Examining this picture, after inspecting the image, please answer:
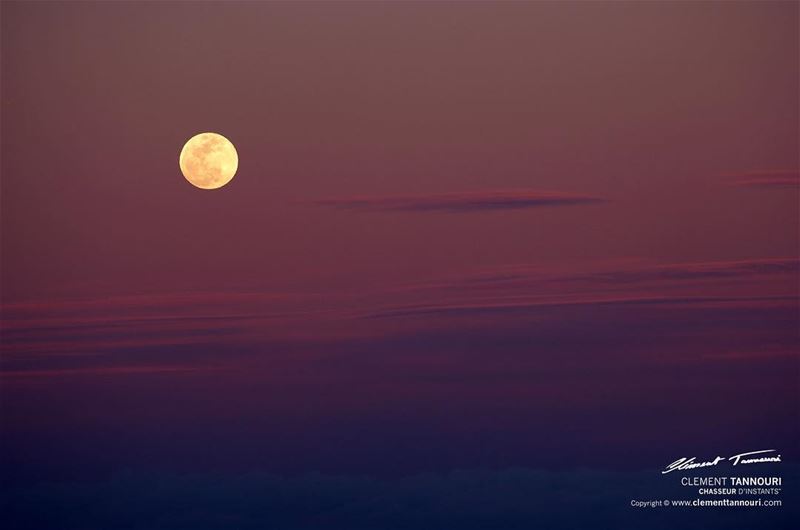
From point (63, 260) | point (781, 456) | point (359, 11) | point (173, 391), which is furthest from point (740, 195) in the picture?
point (63, 260)

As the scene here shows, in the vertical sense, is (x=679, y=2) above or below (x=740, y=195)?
above

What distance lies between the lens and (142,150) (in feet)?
13.5

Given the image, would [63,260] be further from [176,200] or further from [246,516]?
[246,516]

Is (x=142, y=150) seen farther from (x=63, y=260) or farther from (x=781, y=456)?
(x=781, y=456)

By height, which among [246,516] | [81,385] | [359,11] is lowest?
[246,516]

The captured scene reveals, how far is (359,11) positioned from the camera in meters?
4.15

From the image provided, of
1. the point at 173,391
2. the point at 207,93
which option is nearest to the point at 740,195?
the point at 207,93

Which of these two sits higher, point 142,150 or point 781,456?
point 142,150

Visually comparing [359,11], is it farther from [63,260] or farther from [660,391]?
[660,391]

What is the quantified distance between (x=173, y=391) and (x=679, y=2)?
333cm

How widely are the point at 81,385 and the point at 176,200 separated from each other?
1.07m

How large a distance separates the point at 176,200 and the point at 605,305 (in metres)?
2.30

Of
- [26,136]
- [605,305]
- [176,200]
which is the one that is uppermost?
[26,136]

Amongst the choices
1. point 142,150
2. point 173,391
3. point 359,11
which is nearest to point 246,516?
→ point 173,391
